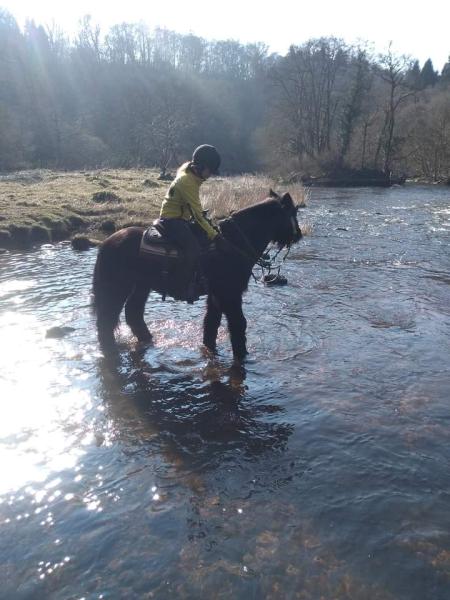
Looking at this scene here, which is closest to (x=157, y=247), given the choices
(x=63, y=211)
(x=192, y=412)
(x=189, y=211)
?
(x=189, y=211)

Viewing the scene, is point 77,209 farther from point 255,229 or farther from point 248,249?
point 248,249

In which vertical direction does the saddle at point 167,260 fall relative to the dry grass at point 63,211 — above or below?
above

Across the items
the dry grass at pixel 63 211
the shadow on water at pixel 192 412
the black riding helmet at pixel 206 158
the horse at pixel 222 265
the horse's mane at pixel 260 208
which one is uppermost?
the black riding helmet at pixel 206 158

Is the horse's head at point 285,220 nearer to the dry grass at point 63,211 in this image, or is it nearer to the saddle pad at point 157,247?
the saddle pad at point 157,247

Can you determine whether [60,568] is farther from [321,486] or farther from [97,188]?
[97,188]

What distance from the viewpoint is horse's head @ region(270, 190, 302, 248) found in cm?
724

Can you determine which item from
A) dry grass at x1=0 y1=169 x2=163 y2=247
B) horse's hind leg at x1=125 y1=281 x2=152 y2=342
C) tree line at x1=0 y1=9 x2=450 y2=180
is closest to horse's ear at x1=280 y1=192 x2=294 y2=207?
horse's hind leg at x1=125 y1=281 x2=152 y2=342

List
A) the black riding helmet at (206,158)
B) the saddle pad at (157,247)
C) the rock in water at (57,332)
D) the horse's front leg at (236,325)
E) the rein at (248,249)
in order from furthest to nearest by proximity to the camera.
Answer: the rock in water at (57,332)
the horse's front leg at (236,325)
the rein at (248,249)
the saddle pad at (157,247)
the black riding helmet at (206,158)

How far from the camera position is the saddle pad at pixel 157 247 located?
6.80 meters

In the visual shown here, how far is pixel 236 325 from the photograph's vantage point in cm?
721

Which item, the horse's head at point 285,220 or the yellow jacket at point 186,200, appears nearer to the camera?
the yellow jacket at point 186,200

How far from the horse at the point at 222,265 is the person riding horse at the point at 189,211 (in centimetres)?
27

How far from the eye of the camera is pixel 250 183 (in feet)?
91.6

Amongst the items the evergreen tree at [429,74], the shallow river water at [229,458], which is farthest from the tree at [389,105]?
the evergreen tree at [429,74]
